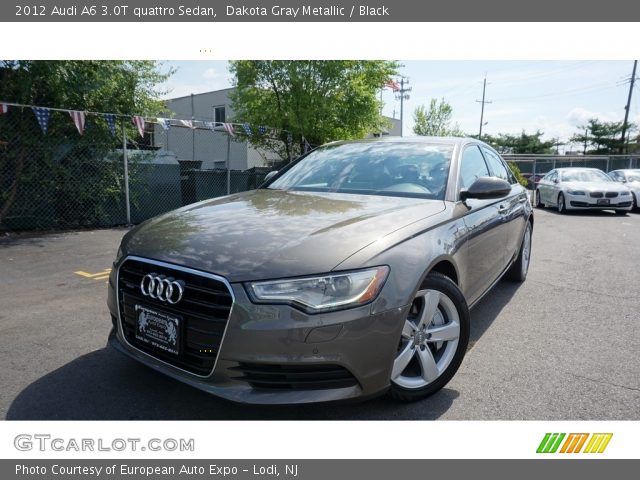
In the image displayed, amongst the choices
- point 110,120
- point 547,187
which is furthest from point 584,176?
point 110,120

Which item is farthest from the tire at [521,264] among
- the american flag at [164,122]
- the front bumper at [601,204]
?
the front bumper at [601,204]

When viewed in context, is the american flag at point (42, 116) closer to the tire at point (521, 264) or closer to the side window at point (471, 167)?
the side window at point (471, 167)

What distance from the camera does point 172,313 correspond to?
84.7 inches

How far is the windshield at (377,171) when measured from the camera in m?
3.23

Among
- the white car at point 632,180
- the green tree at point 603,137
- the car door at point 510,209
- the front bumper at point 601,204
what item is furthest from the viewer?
the green tree at point 603,137

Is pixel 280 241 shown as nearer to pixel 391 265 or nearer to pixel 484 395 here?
pixel 391 265

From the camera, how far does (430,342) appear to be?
258cm

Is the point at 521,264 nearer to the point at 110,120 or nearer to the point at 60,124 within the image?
the point at 110,120

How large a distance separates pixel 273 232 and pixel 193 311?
0.57 m

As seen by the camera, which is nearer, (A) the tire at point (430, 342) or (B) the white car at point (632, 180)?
(A) the tire at point (430, 342)

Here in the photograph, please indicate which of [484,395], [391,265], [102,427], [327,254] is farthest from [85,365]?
[484,395]

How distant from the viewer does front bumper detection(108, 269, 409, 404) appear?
6.46ft

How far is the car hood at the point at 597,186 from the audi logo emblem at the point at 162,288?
1307 cm

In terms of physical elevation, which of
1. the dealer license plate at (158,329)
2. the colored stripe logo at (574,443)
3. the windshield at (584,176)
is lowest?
the colored stripe logo at (574,443)
